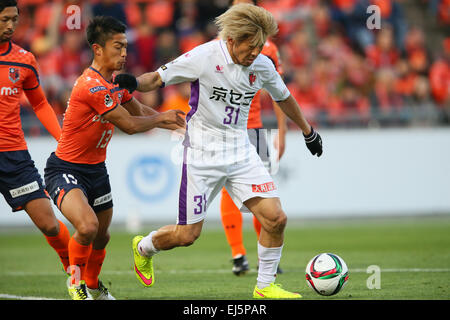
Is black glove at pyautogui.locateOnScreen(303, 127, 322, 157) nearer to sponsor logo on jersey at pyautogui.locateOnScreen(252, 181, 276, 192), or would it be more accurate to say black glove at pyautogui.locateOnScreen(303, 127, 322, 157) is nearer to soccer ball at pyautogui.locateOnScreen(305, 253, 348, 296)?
sponsor logo on jersey at pyautogui.locateOnScreen(252, 181, 276, 192)

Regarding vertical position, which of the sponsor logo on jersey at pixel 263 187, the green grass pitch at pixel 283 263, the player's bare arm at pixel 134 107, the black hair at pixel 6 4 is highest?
the black hair at pixel 6 4

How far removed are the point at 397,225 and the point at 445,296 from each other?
7618 millimetres

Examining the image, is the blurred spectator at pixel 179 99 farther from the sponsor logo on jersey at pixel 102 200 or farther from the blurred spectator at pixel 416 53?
the sponsor logo on jersey at pixel 102 200

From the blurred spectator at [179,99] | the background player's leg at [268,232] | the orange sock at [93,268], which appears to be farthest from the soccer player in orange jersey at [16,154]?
the blurred spectator at [179,99]

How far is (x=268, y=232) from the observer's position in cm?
640

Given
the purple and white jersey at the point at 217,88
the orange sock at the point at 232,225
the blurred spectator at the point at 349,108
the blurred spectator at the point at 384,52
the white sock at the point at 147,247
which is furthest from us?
the blurred spectator at the point at 384,52

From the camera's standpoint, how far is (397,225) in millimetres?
13727

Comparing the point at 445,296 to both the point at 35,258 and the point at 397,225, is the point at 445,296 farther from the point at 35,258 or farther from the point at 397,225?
the point at 397,225

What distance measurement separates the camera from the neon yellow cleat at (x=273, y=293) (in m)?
6.30

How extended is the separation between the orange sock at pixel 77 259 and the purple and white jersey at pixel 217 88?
128 centimetres

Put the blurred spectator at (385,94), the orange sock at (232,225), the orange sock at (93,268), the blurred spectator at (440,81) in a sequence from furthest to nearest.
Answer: the blurred spectator at (440,81)
the blurred spectator at (385,94)
the orange sock at (232,225)
the orange sock at (93,268)

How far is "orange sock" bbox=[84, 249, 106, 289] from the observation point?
6832 mm

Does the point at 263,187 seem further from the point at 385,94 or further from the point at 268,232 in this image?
the point at 385,94

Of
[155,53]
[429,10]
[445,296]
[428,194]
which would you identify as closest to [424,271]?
[445,296]
